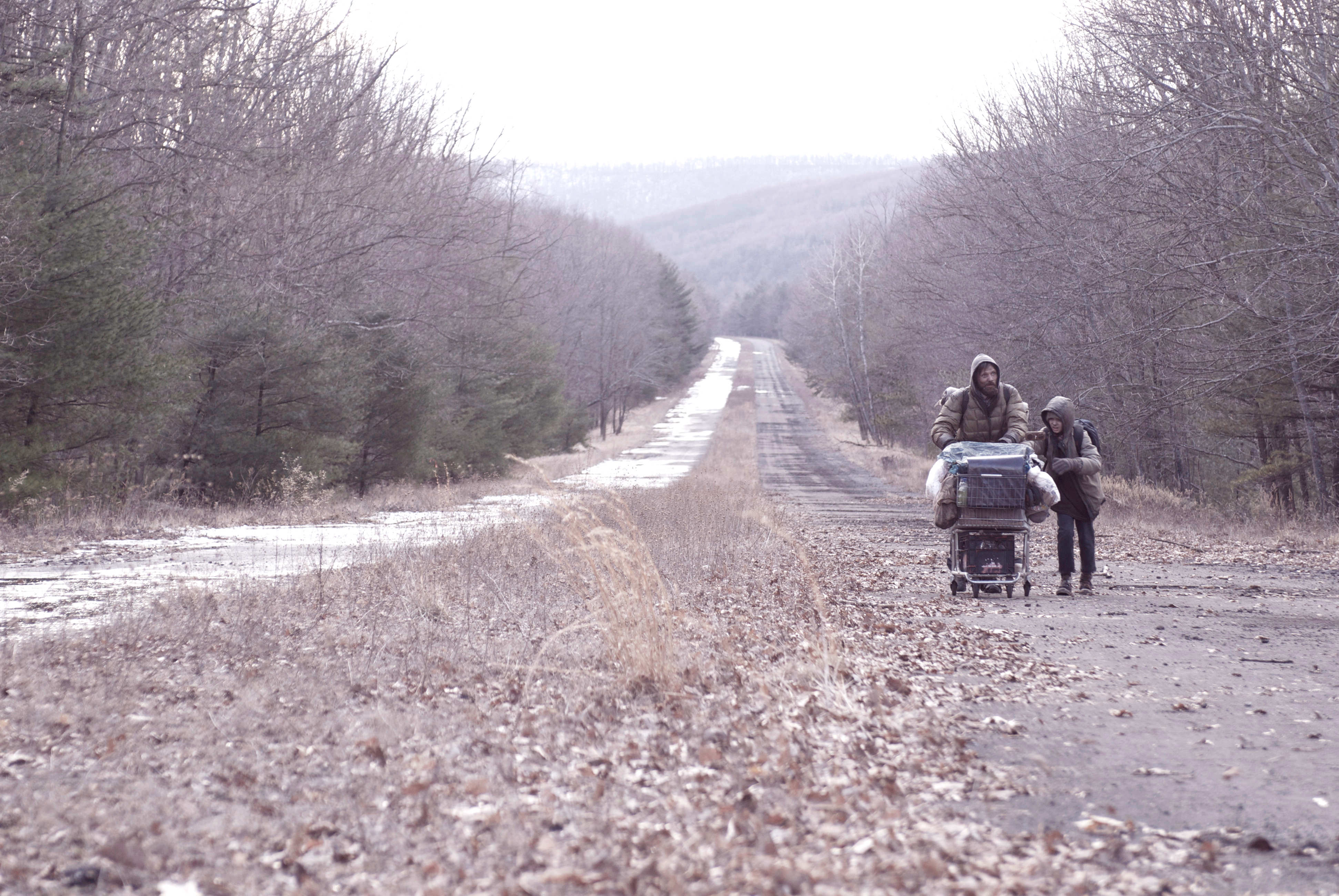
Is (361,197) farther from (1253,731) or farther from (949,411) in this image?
(1253,731)

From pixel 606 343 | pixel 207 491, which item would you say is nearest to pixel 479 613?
pixel 207 491

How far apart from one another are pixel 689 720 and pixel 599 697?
0.73 meters

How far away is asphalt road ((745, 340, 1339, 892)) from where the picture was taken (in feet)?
13.9

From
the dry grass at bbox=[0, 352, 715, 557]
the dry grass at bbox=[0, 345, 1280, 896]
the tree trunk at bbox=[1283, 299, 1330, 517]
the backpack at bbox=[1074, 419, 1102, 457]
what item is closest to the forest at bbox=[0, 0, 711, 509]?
the dry grass at bbox=[0, 352, 715, 557]

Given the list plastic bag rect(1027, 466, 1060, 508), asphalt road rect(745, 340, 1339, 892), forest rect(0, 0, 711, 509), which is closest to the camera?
asphalt road rect(745, 340, 1339, 892)

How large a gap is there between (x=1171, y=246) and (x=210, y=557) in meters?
16.2

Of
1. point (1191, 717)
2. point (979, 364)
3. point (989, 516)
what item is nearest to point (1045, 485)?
point (989, 516)

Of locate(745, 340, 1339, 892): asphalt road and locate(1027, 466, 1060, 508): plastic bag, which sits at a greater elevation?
locate(1027, 466, 1060, 508): plastic bag

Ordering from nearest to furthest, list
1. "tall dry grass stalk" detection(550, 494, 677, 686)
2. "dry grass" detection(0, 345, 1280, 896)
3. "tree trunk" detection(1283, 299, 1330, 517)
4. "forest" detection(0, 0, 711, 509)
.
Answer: "dry grass" detection(0, 345, 1280, 896) < "tall dry grass stalk" detection(550, 494, 677, 686) < "forest" detection(0, 0, 711, 509) < "tree trunk" detection(1283, 299, 1330, 517)

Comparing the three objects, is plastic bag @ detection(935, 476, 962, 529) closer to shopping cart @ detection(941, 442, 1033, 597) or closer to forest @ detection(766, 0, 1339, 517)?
shopping cart @ detection(941, 442, 1033, 597)

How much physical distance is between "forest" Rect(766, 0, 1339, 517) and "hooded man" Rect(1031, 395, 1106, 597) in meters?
6.06

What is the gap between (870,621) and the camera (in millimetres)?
8883

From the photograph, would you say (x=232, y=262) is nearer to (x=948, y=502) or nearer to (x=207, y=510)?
(x=207, y=510)

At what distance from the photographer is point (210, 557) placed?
485 inches
